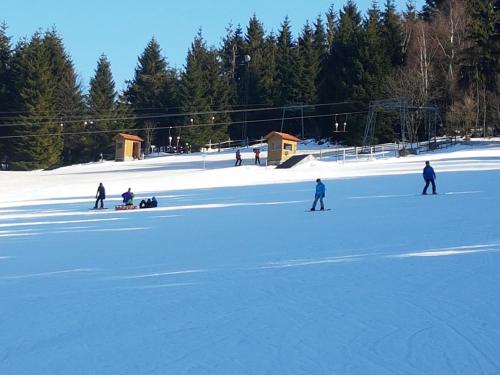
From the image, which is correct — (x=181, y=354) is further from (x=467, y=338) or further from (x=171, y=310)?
(x=467, y=338)

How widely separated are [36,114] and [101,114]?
755cm

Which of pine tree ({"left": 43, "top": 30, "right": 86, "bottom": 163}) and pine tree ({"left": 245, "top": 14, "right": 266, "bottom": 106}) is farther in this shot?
pine tree ({"left": 245, "top": 14, "right": 266, "bottom": 106})

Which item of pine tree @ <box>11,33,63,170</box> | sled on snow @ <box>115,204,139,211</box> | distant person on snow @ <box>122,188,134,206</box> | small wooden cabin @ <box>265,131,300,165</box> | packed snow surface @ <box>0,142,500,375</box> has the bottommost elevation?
packed snow surface @ <box>0,142,500,375</box>

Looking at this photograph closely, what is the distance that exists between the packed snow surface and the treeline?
40.4m

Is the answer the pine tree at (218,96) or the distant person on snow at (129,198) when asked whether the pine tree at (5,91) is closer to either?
the pine tree at (218,96)

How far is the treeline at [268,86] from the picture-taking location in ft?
202

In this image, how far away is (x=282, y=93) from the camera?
260 ft

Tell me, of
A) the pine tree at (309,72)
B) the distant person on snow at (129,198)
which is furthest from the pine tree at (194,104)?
the distant person on snow at (129,198)

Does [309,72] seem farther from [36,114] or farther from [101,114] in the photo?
[36,114]

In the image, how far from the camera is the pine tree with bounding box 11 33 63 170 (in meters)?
69.6

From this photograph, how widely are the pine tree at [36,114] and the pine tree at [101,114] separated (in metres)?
4.19

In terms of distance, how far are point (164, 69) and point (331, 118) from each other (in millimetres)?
25715

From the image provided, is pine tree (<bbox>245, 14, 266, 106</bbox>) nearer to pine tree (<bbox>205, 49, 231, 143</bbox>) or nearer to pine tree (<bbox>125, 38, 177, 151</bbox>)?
pine tree (<bbox>205, 49, 231, 143</bbox>)

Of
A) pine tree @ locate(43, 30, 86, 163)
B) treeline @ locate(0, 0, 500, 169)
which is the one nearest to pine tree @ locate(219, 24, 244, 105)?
treeline @ locate(0, 0, 500, 169)
